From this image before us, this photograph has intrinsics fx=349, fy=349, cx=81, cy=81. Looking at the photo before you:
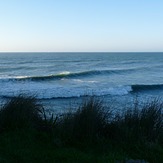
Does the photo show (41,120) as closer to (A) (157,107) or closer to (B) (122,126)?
(B) (122,126)

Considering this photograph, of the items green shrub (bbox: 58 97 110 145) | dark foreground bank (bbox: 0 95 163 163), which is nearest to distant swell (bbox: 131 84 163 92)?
dark foreground bank (bbox: 0 95 163 163)

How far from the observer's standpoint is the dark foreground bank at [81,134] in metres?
6.28

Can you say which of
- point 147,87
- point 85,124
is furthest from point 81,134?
point 147,87

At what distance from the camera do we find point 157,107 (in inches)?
311

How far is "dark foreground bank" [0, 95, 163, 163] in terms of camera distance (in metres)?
6.28

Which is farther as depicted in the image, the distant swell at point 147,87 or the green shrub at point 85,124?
the distant swell at point 147,87

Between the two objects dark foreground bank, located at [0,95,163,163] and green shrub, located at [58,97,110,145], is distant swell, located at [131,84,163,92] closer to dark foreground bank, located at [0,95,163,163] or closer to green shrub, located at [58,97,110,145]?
dark foreground bank, located at [0,95,163,163]

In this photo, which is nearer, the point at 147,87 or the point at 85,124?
A: the point at 85,124

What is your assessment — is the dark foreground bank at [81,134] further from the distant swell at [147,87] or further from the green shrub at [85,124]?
the distant swell at [147,87]

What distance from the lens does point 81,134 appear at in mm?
7285

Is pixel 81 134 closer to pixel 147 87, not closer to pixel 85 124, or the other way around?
pixel 85 124

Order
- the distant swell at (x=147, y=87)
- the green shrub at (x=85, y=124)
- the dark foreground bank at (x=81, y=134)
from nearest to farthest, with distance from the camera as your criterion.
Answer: the dark foreground bank at (x=81, y=134), the green shrub at (x=85, y=124), the distant swell at (x=147, y=87)

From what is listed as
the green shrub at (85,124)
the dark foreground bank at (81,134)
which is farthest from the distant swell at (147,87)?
the green shrub at (85,124)

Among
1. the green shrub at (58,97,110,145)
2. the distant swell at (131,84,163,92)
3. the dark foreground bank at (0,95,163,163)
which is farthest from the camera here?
the distant swell at (131,84,163,92)
